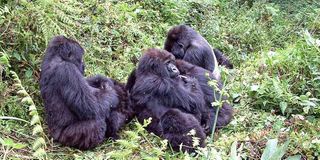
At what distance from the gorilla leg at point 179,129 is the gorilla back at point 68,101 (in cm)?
51

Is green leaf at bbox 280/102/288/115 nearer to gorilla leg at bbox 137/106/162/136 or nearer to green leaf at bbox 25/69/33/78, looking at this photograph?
gorilla leg at bbox 137/106/162/136

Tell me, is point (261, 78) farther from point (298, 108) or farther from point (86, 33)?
point (86, 33)

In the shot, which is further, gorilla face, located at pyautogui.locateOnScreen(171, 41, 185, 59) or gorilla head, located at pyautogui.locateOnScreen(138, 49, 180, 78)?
gorilla face, located at pyautogui.locateOnScreen(171, 41, 185, 59)

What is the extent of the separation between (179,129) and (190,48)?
4.85ft

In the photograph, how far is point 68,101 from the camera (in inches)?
142

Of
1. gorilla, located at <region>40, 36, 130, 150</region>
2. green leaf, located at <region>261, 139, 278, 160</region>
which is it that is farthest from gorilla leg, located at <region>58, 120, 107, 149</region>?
green leaf, located at <region>261, 139, 278, 160</region>

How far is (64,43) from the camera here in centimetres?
375

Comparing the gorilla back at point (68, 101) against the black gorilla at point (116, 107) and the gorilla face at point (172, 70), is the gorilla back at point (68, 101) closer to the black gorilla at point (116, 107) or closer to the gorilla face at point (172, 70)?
the black gorilla at point (116, 107)

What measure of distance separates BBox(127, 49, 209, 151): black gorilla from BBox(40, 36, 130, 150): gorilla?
369mm

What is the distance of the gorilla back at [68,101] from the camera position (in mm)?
3607

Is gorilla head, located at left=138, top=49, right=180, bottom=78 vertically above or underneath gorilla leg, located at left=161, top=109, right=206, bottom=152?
above

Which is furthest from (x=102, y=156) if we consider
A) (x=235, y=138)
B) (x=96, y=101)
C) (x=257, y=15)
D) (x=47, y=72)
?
(x=257, y=15)

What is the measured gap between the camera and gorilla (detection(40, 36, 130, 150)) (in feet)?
11.8

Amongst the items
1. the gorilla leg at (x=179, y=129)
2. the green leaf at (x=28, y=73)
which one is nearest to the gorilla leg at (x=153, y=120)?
the gorilla leg at (x=179, y=129)
